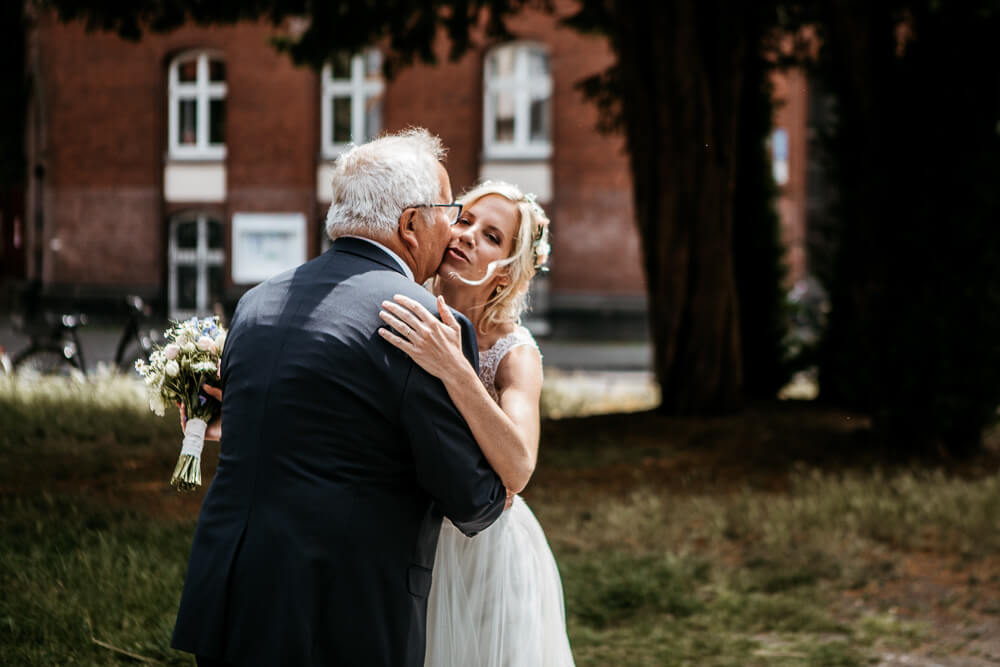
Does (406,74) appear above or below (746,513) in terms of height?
above

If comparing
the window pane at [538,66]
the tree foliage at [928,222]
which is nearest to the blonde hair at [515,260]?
the tree foliage at [928,222]

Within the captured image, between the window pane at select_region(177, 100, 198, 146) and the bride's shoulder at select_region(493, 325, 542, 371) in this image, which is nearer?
the bride's shoulder at select_region(493, 325, 542, 371)

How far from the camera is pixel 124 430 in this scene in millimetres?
9445

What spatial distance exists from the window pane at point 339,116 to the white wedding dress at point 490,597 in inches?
1059

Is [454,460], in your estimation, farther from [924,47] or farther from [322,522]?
[924,47]

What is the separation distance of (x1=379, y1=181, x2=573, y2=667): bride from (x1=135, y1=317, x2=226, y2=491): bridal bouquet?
2.21 ft

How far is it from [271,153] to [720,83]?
63.6 ft

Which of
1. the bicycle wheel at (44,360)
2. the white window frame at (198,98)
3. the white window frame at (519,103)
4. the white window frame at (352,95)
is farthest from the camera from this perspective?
the white window frame at (198,98)

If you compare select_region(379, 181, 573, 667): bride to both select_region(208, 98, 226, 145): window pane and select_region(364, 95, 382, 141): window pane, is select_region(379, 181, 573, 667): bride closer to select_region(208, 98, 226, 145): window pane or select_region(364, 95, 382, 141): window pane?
select_region(364, 95, 382, 141): window pane

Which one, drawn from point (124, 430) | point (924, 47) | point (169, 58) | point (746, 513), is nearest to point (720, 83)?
point (924, 47)

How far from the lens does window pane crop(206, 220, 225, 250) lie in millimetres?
29328

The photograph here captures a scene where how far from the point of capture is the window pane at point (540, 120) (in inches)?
1095

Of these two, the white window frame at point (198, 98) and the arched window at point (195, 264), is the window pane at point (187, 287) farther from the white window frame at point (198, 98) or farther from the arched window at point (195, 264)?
the white window frame at point (198, 98)

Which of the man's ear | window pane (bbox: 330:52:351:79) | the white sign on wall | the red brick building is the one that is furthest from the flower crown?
the white sign on wall
